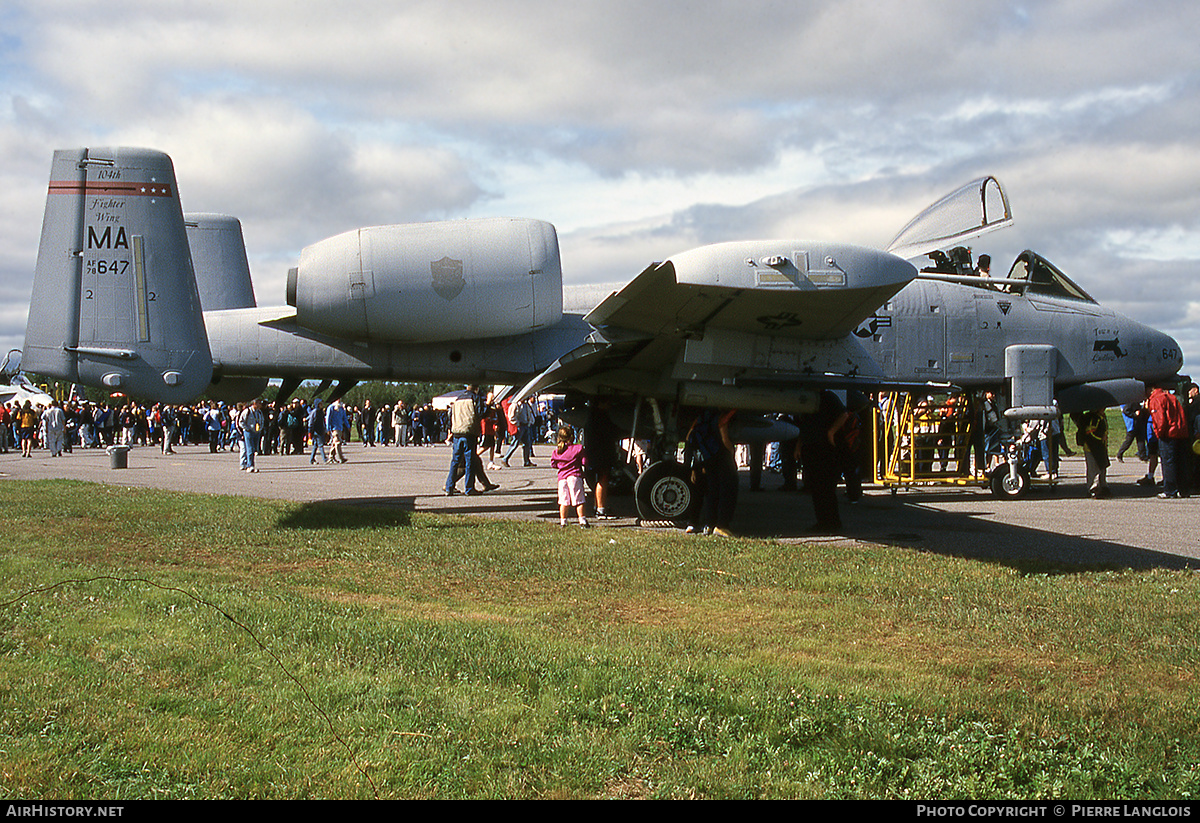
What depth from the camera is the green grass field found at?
3309 millimetres

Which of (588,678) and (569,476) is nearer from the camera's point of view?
(588,678)

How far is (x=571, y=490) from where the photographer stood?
10.5 m

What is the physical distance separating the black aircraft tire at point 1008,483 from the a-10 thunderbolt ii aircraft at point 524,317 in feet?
4.95

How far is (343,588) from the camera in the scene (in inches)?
256

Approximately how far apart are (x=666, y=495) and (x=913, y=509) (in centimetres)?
410

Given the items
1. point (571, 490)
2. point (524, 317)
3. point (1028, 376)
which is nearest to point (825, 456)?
point (571, 490)

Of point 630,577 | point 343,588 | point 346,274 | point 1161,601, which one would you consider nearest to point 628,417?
point 346,274

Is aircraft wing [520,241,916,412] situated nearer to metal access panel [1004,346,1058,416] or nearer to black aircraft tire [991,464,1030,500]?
metal access panel [1004,346,1058,416]

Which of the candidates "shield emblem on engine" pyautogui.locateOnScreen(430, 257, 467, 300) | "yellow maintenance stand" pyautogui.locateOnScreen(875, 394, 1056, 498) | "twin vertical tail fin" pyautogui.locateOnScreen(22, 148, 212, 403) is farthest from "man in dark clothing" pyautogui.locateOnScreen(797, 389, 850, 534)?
"twin vertical tail fin" pyautogui.locateOnScreen(22, 148, 212, 403)

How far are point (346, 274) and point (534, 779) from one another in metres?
8.13

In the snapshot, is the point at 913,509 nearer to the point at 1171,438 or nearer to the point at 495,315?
the point at 1171,438

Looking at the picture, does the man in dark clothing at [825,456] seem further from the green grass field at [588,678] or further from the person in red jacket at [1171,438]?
the person in red jacket at [1171,438]

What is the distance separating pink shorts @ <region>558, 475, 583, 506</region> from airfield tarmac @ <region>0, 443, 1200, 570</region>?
14.0 inches

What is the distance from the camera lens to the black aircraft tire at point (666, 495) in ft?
34.8
